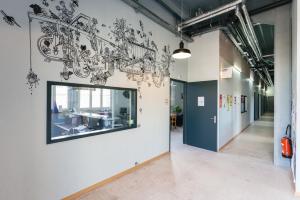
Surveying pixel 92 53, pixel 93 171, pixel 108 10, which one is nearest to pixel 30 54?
pixel 92 53

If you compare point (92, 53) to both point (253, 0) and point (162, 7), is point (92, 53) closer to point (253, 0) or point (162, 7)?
point (162, 7)

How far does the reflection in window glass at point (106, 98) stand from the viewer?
3.16 meters

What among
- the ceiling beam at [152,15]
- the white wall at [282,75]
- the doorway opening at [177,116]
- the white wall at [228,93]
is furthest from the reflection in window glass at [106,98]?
the white wall at [282,75]

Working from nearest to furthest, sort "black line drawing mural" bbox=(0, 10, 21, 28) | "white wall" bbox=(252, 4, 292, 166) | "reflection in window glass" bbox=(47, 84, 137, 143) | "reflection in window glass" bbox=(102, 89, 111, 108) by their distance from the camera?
"black line drawing mural" bbox=(0, 10, 21, 28), "reflection in window glass" bbox=(47, 84, 137, 143), "reflection in window glass" bbox=(102, 89, 111, 108), "white wall" bbox=(252, 4, 292, 166)

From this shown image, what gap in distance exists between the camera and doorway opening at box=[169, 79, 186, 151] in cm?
572

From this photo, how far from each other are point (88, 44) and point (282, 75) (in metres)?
4.51

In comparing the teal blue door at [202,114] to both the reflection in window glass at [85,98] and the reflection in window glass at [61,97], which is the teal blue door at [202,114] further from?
the reflection in window glass at [61,97]

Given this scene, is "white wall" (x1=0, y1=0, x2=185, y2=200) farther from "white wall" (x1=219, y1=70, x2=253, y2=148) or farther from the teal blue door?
"white wall" (x1=219, y1=70, x2=253, y2=148)

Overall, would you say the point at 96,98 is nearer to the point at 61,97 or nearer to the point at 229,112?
the point at 61,97

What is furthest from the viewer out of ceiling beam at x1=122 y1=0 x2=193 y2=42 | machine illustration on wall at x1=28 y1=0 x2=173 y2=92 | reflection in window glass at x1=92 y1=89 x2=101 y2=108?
ceiling beam at x1=122 y1=0 x2=193 y2=42

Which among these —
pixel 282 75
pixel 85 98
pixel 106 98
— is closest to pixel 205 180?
pixel 106 98

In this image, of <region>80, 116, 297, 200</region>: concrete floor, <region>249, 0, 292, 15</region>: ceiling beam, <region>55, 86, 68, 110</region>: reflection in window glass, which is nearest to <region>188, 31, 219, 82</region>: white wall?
<region>249, 0, 292, 15</region>: ceiling beam

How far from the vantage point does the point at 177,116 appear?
9078 mm

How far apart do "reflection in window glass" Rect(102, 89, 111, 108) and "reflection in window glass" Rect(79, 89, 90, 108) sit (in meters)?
0.31
